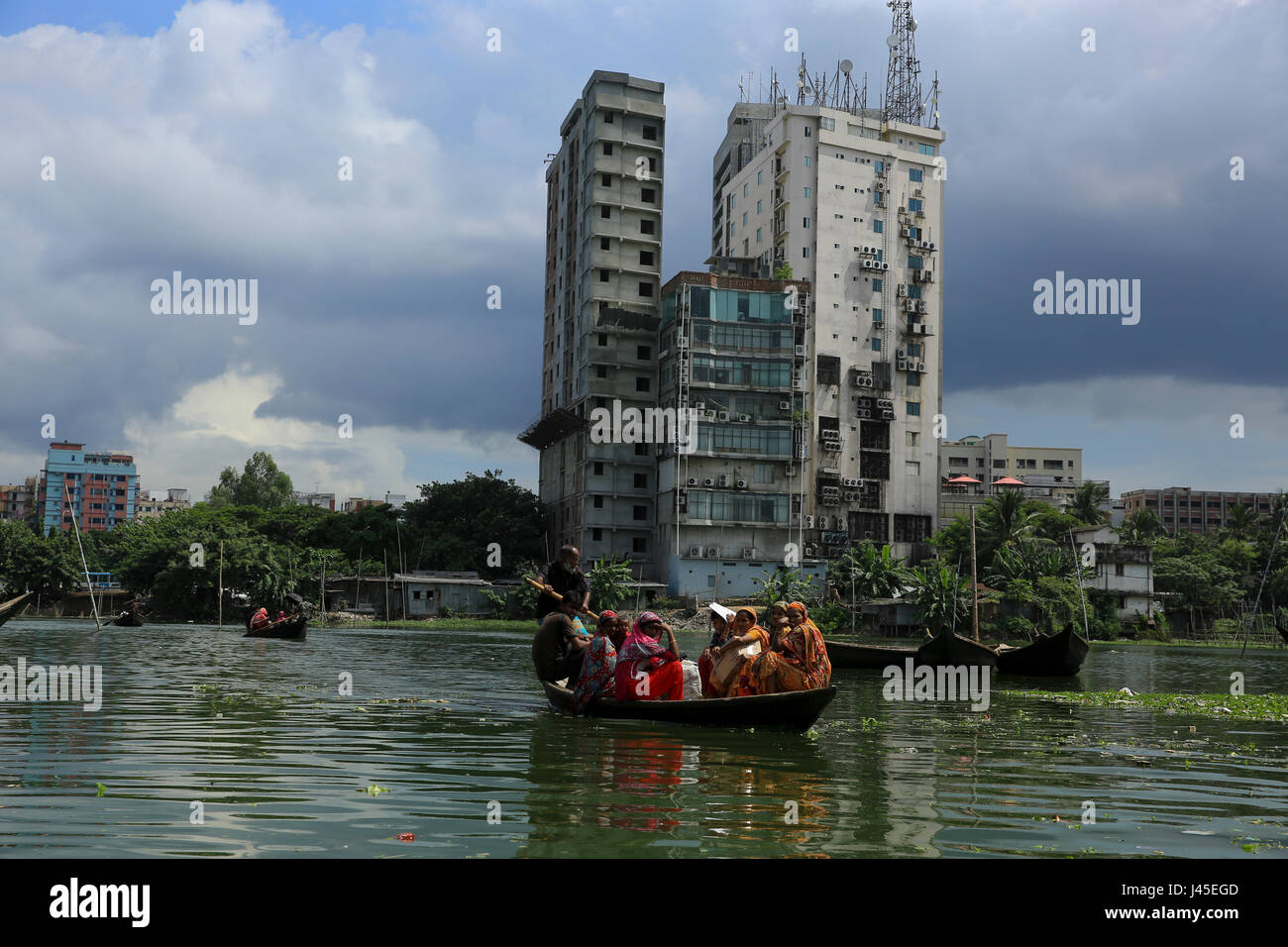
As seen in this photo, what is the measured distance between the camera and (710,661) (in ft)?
46.0

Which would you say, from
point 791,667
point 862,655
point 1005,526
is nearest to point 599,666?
point 791,667

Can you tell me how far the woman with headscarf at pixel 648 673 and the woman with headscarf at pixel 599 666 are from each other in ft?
0.76

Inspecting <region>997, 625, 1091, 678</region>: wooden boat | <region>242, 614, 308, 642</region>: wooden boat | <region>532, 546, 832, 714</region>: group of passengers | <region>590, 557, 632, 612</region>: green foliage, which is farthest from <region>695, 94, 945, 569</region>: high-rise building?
<region>532, 546, 832, 714</region>: group of passengers

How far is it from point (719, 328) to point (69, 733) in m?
62.1

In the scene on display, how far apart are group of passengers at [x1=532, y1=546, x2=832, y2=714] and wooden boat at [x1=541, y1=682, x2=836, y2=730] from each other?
0.21 meters

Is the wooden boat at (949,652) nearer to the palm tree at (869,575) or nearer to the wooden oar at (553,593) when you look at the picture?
the wooden oar at (553,593)

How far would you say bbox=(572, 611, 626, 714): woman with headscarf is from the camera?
45.4 feet

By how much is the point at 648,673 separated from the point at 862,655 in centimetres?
1524

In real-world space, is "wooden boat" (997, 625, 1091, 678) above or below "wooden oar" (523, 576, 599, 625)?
below

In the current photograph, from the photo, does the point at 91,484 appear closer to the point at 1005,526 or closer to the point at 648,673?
the point at 1005,526

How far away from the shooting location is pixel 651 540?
76.5 meters

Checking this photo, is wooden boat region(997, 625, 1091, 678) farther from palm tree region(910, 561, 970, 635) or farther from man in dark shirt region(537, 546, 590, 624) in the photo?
palm tree region(910, 561, 970, 635)

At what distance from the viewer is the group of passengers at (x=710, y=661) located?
12969 millimetres

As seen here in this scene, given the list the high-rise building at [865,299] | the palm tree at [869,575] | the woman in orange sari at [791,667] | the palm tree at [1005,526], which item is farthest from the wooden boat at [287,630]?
the high-rise building at [865,299]
